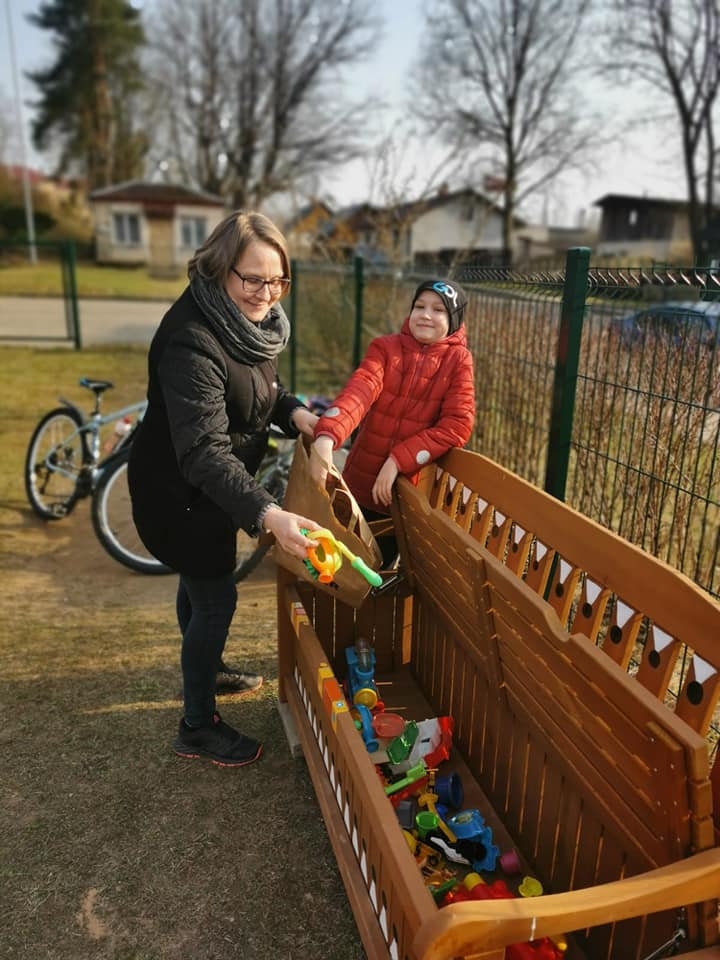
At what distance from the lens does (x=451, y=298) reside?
8.45 feet

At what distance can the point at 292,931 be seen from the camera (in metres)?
1.96

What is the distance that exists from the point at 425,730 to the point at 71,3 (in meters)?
52.0

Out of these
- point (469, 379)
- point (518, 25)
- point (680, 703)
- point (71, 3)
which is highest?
point (71, 3)

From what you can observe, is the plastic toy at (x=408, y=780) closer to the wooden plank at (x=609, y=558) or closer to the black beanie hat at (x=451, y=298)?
the wooden plank at (x=609, y=558)

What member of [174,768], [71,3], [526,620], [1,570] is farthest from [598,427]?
[71,3]

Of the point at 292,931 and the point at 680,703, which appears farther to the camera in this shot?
the point at 292,931

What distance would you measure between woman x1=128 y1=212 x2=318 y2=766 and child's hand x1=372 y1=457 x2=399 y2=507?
0.30 m

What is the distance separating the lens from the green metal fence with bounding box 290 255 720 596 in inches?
107

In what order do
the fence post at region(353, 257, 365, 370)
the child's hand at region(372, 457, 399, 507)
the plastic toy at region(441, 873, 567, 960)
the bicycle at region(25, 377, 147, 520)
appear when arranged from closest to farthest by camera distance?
the plastic toy at region(441, 873, 567, 960), the child's hand at region(372, 457, 399, 507), the bicycle at region(25, 377, 147, 520), the fence post at region(353, 257, 365, 370)

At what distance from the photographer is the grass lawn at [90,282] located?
77.4 ft

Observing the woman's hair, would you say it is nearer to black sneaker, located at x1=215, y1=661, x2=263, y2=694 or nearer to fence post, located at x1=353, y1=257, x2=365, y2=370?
black sneaker, located at x1=215, y1=661, x2=263, y2=694

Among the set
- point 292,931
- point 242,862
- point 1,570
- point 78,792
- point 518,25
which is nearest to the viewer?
point 292,931

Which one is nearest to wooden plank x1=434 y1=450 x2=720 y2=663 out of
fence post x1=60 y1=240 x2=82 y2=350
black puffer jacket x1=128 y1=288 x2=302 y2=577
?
black puffer jacket x1=128 y1=288 x2=302 y2=577

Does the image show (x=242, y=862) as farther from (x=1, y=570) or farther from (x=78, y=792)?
(x=1, y=570)
